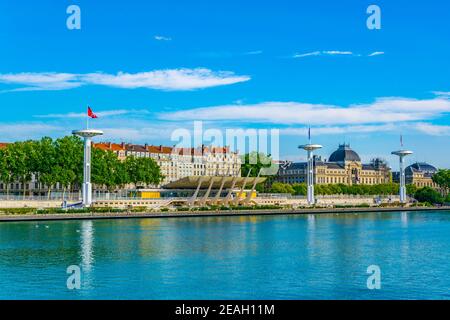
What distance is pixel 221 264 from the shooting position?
40.8m

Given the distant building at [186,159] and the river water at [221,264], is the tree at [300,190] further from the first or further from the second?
the river water at [221,264]

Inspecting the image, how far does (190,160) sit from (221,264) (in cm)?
13780

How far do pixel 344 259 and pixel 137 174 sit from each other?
86007mm

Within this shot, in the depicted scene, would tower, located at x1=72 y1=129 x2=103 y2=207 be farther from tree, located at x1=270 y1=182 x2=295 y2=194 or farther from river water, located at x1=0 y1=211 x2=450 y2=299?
tree, located at x1=270 y1=182 x2=295 y2=194

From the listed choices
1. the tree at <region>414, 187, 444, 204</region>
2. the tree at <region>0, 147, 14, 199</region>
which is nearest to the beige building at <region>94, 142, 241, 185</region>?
the tree at <region>414, 187, 444, 204</region>

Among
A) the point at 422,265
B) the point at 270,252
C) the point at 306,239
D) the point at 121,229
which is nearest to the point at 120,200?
the point at 121,229

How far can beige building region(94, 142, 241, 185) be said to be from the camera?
168m

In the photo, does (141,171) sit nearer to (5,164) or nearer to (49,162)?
(49,162)

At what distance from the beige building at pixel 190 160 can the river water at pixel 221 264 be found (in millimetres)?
102896

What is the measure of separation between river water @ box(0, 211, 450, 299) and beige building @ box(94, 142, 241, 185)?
103 m

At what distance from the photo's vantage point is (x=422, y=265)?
4088 cm

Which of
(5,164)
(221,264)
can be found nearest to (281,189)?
(5,164)

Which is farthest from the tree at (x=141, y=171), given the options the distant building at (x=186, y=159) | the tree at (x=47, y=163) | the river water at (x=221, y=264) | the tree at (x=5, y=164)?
the river water at (x=221, y=264)

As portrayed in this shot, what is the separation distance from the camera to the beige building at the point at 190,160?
552ft
